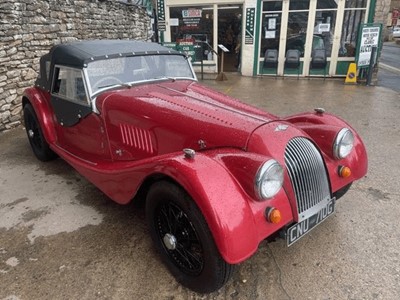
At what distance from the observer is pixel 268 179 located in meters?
2.03

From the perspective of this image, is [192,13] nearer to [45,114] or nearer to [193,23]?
[193,23]

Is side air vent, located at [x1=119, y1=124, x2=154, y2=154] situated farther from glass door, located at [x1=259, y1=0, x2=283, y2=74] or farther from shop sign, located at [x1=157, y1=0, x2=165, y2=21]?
shop sign, located at [x1=157, y1=0, x2=165, y2=21]

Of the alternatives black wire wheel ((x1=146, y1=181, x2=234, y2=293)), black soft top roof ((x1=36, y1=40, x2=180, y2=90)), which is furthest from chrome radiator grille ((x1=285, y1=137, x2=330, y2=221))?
black soft top roof ((x1=36, y1=40, x2=180, y2=90))

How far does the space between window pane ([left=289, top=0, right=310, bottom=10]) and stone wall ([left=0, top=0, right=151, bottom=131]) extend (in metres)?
6.34

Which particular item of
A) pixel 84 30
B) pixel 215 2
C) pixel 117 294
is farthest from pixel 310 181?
pixel 215 2

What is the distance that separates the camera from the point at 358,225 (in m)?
2.90

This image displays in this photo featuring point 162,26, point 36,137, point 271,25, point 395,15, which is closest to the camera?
point 36,137

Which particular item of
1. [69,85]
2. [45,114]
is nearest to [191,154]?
[69,85]

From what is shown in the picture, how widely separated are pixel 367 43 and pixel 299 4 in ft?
8.20

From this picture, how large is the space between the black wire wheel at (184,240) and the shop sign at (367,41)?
9539 mm

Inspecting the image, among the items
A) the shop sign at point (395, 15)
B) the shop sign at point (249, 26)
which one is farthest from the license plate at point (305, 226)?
the shop sign at point (395, 15)

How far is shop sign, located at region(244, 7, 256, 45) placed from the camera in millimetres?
10812

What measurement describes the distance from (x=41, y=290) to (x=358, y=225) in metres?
2.62

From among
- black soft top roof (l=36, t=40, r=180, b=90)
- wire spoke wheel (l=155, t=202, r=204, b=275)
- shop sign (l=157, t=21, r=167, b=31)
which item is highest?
shop sign (l=157, t=21, r=167, b=31)
